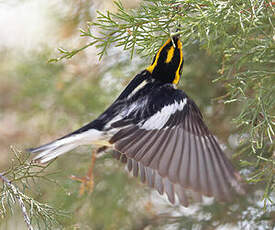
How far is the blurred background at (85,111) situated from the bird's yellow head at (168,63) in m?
0.26

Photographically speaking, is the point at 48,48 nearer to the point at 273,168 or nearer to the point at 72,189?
the point at 72,189

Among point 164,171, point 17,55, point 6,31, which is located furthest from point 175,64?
point 6,31

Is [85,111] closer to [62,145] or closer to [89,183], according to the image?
[89,183]

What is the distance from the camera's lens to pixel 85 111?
7.31ft

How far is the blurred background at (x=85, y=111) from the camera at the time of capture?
1.84 meters

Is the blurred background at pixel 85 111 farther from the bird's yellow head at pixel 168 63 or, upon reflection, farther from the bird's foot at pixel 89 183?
the bird's yellow head at pixel 168 63

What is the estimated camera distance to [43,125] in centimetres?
229

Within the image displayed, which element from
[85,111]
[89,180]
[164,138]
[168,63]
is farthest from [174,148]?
[85,111]

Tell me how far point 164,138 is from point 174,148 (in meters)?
0.06

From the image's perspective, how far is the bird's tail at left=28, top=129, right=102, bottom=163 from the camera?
4.35 ft

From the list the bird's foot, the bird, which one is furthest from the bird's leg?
the bird

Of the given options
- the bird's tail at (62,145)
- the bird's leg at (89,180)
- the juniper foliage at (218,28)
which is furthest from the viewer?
the bird's leg at (89,180)

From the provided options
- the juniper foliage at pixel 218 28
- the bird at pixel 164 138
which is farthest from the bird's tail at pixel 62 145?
the juniper foliage at pixel 218 28

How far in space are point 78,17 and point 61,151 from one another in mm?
1087
